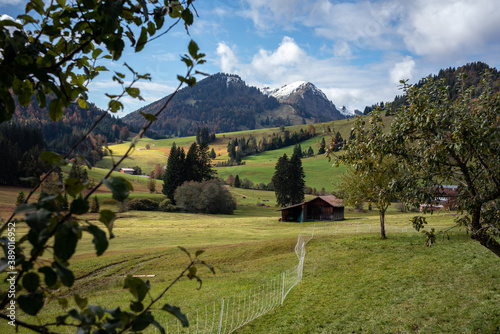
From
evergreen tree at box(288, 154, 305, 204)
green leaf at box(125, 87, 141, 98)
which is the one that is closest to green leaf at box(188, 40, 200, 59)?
green leaf at box(125, 87, 141, 98)

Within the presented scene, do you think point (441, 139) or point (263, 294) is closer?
point (441, 139)

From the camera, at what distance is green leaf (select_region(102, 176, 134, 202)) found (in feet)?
2.98

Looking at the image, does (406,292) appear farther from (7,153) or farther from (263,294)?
(7,153)

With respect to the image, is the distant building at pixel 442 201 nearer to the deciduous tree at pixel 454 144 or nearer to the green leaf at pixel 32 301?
the deciduous tree at pixel 454 144

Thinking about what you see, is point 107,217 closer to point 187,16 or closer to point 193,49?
point 193,49

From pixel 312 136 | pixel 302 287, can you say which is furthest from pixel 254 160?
pixel 302 287

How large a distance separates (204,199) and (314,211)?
887 inches

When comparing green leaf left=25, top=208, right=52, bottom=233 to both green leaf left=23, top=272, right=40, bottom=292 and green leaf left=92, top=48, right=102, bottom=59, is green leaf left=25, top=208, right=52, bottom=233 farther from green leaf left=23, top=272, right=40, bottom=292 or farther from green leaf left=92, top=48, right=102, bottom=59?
green leaf left=92, top=48, right=102, bottom=59

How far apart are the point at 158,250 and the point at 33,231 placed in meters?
26.8

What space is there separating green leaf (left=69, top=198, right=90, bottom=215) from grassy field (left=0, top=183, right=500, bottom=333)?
51.9 inches

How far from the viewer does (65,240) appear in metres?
0.93

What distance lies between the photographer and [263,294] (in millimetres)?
13469

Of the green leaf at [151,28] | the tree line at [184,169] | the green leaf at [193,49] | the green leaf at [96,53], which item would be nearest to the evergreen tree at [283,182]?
the tree line at [184,169]

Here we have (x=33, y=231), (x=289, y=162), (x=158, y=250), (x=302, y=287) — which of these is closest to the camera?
(x=33, y=231)
